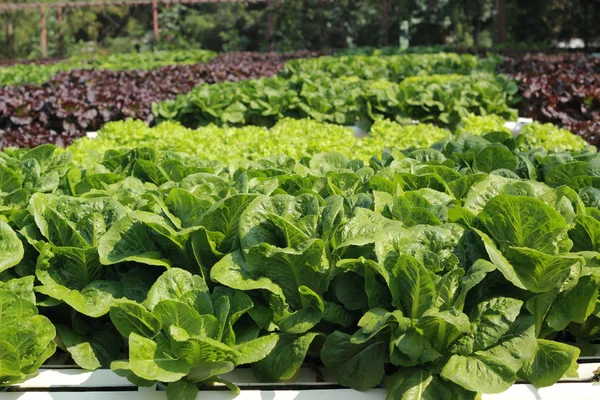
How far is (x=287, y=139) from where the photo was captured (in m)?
6.00

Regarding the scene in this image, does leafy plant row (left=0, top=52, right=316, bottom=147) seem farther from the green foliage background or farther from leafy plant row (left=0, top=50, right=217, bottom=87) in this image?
the green foliage background

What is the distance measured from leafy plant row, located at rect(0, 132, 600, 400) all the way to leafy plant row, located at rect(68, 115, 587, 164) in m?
2.70

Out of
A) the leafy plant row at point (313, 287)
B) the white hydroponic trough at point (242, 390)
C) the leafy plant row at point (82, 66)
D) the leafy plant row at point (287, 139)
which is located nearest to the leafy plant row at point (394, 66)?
the leafy plant row at point (82, 66)

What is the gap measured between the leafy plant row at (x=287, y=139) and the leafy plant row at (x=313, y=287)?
2702 millimetres

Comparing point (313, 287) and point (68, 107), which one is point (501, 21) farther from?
point (313, 287)

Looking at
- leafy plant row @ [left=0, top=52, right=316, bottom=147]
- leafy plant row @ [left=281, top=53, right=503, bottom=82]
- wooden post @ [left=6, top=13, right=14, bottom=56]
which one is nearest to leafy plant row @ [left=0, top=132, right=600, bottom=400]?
leafy plant row @ [left=0, top=52, right=316, bottom=147]

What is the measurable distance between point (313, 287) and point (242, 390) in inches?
17.3

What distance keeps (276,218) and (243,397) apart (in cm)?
62

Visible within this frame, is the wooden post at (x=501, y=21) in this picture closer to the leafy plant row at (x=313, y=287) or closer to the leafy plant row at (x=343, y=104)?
the leafy plant row at (x=343, y=104)

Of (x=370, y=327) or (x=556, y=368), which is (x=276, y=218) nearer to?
(x=370, y=327)

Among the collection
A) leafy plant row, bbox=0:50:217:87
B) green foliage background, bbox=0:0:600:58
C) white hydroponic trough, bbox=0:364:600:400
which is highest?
green foliage background, bbox=0:0:600:58

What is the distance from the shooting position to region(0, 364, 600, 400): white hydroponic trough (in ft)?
7.47

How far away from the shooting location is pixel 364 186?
10.4 ft

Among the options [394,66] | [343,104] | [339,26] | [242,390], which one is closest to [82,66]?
[394,66]
